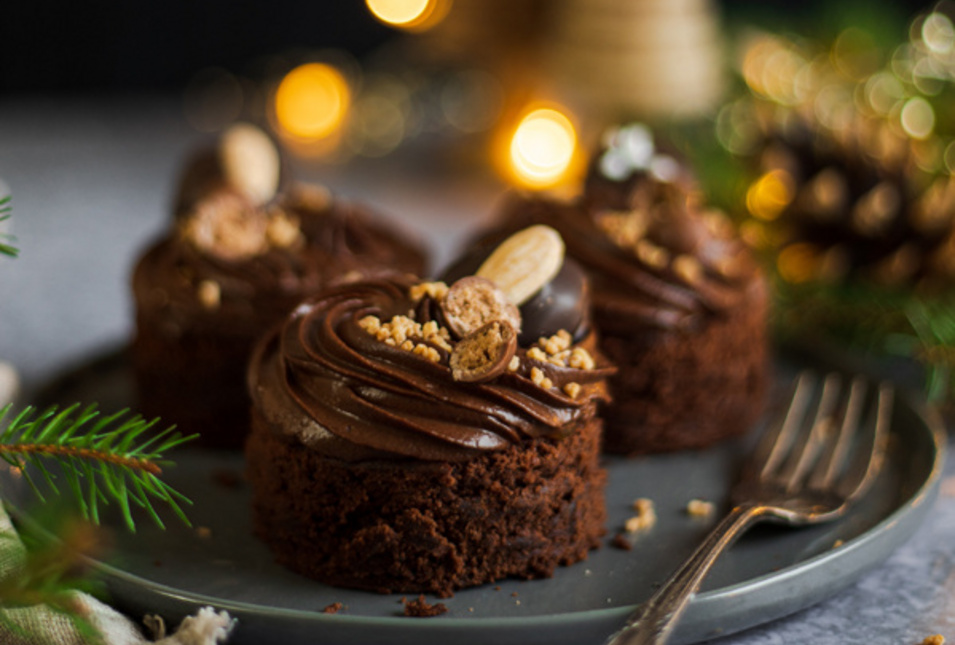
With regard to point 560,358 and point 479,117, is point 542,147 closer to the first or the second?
point 479,117

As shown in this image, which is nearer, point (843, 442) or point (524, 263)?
point (524, 263)

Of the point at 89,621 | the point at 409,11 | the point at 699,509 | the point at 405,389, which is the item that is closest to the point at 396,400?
the point at 405,389

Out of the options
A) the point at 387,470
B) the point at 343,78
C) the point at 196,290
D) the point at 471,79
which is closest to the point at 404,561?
the point at 387,470

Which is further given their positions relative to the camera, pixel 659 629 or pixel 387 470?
pixel 387 470

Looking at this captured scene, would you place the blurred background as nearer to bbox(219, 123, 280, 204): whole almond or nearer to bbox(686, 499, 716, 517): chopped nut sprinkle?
A: bbox(219, 123, 280, 204): whole almond

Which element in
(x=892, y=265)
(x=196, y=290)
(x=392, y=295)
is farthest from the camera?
(x=892, y=265)

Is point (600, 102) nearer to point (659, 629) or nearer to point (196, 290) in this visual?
point (196, 290)
